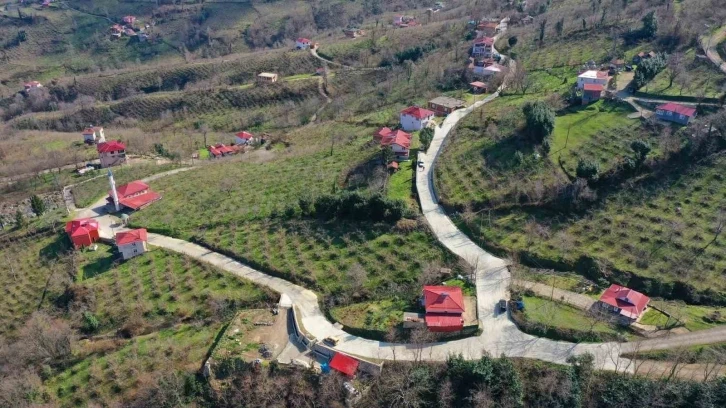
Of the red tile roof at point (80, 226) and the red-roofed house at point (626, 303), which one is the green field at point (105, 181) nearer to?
the red tile roof at point (80, 226)

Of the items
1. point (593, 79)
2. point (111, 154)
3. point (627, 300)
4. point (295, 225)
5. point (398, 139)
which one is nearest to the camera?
point (627, 300)

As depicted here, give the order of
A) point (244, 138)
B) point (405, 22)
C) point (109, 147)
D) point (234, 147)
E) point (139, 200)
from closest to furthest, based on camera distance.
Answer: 1. point (139, 200)
2. point (109, 147)
3. point (234, 147)
4. point (244, 138)
5. point (405, 22)

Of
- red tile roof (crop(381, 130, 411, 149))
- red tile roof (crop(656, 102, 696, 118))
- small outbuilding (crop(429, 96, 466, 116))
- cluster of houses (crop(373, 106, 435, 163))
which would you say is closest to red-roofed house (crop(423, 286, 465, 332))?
cluster of houses (crop(373, 106, 435, 163))

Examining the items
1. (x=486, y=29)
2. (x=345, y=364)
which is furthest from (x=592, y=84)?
(x=345, y=364)

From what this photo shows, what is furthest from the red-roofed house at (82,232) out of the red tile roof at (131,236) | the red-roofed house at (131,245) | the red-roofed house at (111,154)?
the red-roofed house at (111,154)

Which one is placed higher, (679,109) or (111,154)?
(679,109)

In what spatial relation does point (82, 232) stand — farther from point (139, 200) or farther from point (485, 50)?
point (485, 50)

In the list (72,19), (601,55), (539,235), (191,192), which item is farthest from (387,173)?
(72,19)
